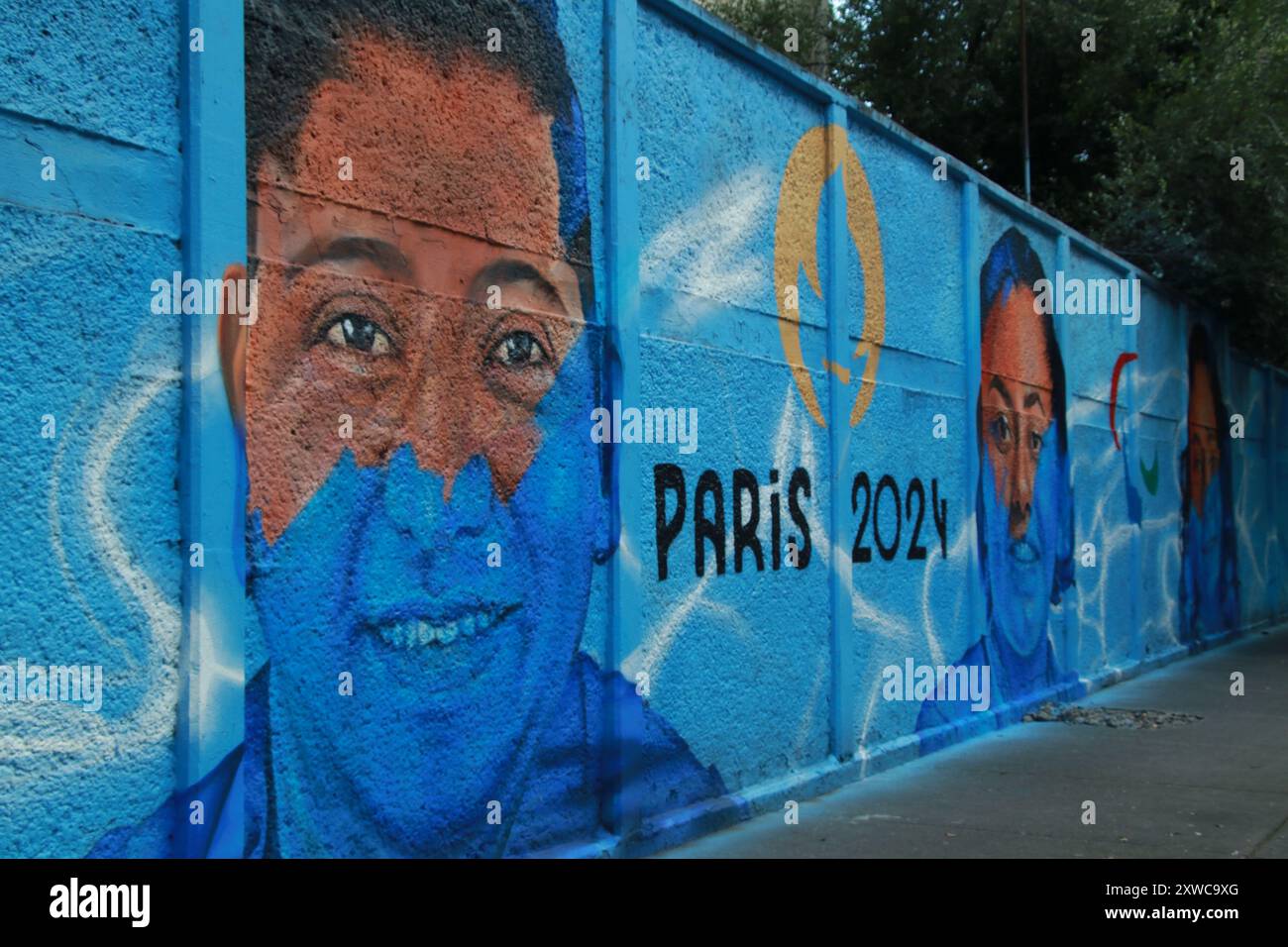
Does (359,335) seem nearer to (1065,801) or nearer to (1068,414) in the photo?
(1065,801)

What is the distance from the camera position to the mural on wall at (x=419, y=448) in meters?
4.09

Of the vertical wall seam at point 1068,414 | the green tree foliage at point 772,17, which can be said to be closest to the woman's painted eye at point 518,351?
the vertical wall seam at point 1068,414

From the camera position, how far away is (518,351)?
514cm

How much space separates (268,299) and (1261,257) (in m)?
13.4

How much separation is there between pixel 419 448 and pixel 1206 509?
43.1 ft

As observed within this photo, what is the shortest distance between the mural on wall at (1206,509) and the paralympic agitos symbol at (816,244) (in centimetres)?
Answer: 809

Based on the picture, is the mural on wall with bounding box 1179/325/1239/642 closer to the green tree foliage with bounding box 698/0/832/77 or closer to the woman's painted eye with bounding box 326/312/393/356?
the green tree foliage with bounding box 698/0/832/77

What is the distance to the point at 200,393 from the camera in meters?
3.76

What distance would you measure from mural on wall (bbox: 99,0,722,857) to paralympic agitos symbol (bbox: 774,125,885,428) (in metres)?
1.83

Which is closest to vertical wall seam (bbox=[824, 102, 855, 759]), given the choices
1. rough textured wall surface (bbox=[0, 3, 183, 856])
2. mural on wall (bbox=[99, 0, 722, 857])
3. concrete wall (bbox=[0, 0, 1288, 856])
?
concrete wall (bbox=[0, 0, 1288, 856])

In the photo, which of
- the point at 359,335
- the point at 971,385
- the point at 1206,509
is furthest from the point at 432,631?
the point at 1206,509

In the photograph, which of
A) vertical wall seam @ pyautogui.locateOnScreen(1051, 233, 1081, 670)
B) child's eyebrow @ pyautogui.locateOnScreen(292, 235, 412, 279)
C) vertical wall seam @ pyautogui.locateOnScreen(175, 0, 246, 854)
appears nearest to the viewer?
vertical wall seam @ pyautogui.locateOnScreen(175, 0, 246, 854)

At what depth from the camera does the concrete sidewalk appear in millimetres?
5945
